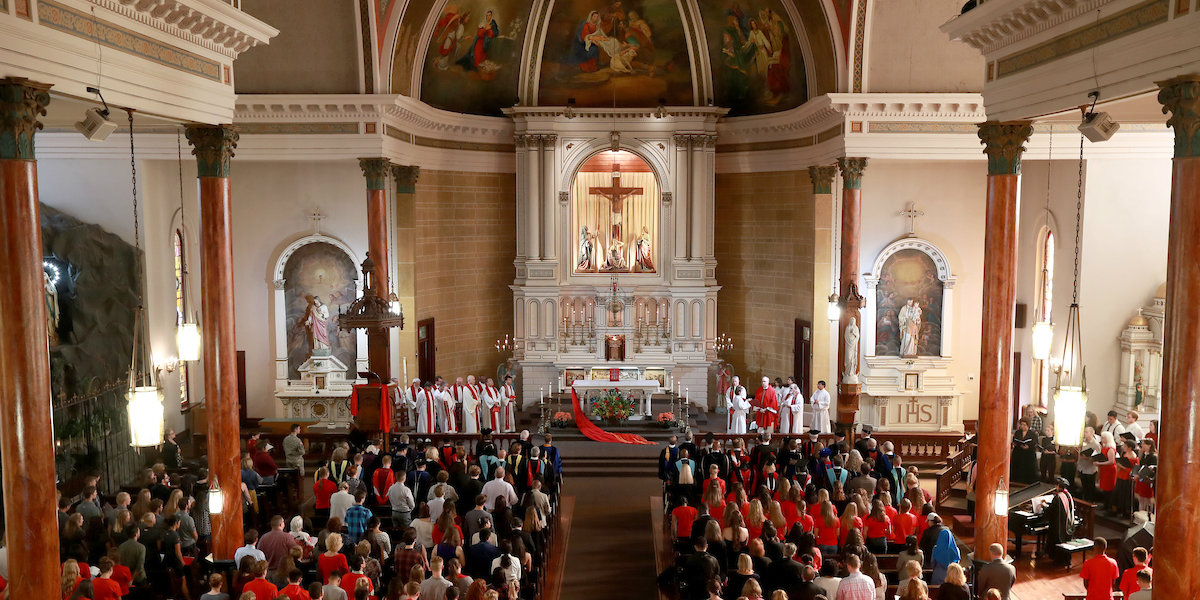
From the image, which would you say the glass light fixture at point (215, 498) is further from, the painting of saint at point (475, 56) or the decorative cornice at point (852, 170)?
the decorative cornice at point (852, 170)

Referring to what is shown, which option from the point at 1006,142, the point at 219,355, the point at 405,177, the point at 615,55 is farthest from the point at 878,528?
the point at 615,55

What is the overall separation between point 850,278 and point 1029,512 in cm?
665

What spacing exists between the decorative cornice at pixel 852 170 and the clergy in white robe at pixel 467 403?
945cm

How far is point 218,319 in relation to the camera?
37.5 feet

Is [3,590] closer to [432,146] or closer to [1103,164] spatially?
[432,146]

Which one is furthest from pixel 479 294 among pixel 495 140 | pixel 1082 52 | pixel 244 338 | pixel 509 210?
pixel 1082 52

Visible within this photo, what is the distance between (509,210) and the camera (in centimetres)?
2547

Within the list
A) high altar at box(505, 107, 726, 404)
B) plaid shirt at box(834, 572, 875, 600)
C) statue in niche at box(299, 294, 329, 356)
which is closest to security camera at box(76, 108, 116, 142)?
plaid shirt at box(834, 572, 875, 600)

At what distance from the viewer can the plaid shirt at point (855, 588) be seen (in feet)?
30.4

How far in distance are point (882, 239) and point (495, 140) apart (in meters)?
10.6

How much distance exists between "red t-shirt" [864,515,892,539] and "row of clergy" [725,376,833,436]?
7.48m

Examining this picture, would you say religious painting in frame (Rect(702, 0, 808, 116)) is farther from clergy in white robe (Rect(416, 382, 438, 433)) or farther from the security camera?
the security camera

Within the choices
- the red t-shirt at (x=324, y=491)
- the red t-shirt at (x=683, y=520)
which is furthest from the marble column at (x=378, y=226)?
the red t-shirt at (x=683, y=520)

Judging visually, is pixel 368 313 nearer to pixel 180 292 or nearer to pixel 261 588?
pixel 180 292
